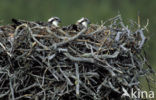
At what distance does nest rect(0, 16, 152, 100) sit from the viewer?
13.4 ft

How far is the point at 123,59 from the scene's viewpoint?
14.4 feet

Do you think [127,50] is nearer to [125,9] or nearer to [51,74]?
[51,74]

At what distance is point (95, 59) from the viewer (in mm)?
4102

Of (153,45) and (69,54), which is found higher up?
(153,45)

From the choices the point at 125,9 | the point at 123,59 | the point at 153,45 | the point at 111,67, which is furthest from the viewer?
the point at 125,9

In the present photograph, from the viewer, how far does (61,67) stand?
4.16 metres

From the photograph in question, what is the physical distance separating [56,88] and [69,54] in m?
0.32

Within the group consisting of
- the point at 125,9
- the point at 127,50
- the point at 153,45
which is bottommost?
the point at 127,50

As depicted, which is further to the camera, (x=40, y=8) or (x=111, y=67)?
(x=40, y=8)

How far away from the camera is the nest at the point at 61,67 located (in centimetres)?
409

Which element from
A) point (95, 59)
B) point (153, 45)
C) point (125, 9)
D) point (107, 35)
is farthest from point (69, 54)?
point (125, 9)

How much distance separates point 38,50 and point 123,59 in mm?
817

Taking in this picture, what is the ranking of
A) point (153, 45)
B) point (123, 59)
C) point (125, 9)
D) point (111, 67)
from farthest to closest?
point (125, 9)
point (153, 45)
point (123, 59)
point (111, 67)

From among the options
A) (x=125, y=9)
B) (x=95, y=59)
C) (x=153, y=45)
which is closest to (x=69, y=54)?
(x=95, y=59)
